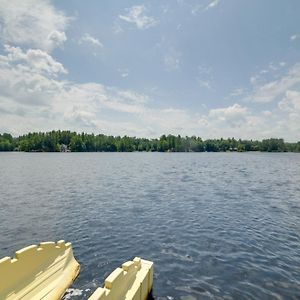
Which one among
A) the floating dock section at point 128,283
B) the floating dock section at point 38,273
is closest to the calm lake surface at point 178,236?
the floating dock section at point 38,273

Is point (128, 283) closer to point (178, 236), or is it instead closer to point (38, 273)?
point (38, 273)

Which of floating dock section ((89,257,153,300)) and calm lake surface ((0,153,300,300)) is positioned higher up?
floating dock section ((89,257,153,300))

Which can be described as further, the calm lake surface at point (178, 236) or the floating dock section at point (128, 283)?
the calm lake surface at point (178, 236)

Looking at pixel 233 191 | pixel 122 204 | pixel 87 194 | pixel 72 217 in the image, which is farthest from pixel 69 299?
pixel 233 191

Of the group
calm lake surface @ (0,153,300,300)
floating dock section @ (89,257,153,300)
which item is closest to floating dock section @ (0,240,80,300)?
calm lake surface @ (0,153,300,300)

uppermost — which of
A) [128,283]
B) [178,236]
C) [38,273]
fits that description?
[128,283]

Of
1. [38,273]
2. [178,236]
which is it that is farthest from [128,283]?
[178,236]

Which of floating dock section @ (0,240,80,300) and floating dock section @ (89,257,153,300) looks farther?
floating dock section @ (0,240,80,300)

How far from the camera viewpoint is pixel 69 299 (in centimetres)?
1005

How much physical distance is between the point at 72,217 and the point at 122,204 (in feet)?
22.3

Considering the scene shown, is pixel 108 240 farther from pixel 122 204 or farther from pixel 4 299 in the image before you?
pixel 122 204

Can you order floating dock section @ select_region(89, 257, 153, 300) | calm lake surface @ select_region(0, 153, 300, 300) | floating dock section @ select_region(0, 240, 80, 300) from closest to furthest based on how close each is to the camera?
floating dock section @ select_region(89, 257, 153, 300) → floating dock section @ select_region(0, 240, 80, 300) → calm lake surface @ select_region(0, 153, 300, 300)

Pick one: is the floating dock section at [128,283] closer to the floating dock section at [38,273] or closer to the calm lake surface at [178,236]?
the calm lake surface at [178,236]

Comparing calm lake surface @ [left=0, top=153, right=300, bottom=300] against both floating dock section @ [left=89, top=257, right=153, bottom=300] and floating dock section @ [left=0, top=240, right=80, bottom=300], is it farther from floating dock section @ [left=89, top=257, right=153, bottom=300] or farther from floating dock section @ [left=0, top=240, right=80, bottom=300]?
floating dock section @ [left=89, top=257, right=153, bottom=300]
